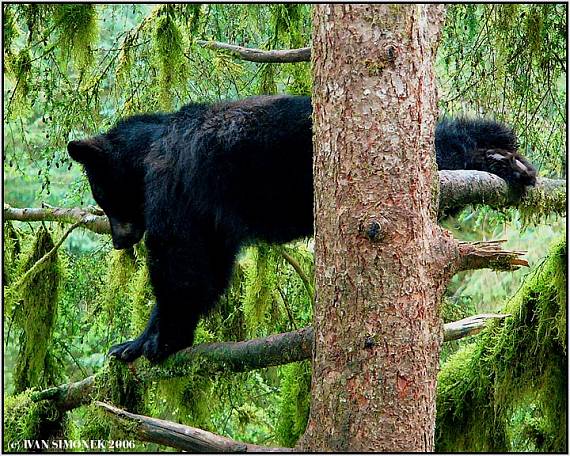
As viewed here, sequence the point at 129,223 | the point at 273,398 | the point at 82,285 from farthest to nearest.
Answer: the point at 273,398 < the point at 82,285 < the point at 129,223

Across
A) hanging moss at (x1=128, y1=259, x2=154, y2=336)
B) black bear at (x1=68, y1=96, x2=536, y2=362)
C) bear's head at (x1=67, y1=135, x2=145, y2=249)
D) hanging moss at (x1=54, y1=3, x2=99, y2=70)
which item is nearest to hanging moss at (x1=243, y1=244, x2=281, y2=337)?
black bear at (x1=68, y1=96, x2=536, y2=362)

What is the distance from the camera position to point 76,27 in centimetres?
422

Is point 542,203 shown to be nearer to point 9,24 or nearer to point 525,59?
point 525,59

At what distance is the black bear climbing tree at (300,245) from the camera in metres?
2.33

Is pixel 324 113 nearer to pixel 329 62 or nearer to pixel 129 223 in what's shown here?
pixel 329 62

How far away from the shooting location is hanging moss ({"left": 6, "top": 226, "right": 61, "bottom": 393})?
172 inches

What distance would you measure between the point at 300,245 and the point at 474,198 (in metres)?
1.52

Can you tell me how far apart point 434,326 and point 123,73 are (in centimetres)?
273

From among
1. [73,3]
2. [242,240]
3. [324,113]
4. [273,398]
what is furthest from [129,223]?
[324,113]

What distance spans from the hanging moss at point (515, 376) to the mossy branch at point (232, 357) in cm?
14

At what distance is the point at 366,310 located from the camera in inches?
90.4

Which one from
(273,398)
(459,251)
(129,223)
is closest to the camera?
Result: (459,251)

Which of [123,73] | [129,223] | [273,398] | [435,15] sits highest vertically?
[123,73]

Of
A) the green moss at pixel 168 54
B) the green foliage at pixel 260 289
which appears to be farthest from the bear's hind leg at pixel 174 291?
the green moss at pixel 168 54
